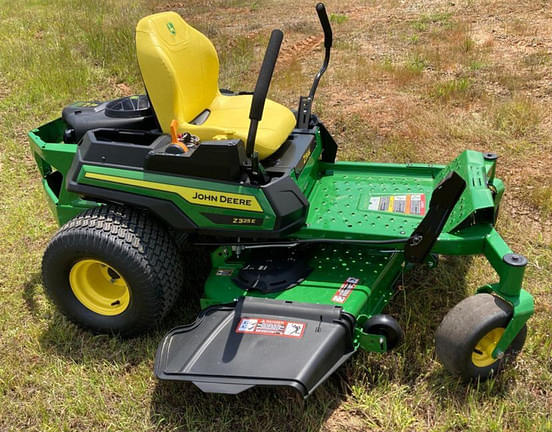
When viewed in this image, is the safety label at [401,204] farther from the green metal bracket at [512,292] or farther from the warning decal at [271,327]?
the warning decal at [271,327]

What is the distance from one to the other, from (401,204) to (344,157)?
1657 mm

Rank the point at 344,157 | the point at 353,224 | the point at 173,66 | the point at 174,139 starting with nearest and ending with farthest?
1. the point at 174,139
2. the point at 353,224
3. the point at 173,66
4. the point at 344,157

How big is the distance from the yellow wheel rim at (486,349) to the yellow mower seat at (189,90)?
4.42ft

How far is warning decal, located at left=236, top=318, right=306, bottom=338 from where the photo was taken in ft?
7.61

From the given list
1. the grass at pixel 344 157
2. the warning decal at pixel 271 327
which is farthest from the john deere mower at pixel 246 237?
the grass at pixel 344 157

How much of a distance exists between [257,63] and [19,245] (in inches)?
148

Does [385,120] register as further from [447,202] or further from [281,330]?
[281,330]

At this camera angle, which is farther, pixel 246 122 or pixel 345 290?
pixel 246 122

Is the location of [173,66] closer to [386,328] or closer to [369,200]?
[369,200]

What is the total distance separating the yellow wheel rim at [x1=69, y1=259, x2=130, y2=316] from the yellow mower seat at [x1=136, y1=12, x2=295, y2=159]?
812 mm

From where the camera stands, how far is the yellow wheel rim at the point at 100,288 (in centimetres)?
283

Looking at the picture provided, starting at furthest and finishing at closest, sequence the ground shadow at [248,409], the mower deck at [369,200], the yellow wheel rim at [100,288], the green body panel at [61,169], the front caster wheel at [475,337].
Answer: the green body panel at [61,169], the yellow wheel rim at [100,288], the mower deck at [369,200], the ground shadow at [248,409], the front caster wheel at [475,337]

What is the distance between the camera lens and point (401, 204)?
2936 mm

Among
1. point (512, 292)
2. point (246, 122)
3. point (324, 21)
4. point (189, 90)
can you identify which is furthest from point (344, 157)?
point (512, 292)
